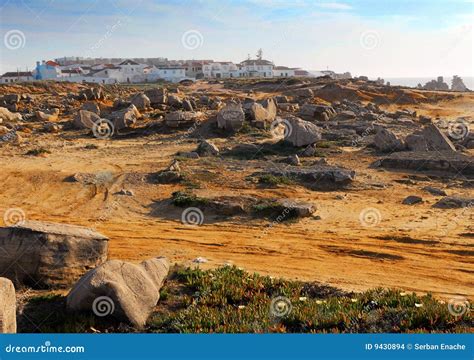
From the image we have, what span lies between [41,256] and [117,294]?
89.8 inches

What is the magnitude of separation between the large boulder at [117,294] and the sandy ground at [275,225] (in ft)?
9.33

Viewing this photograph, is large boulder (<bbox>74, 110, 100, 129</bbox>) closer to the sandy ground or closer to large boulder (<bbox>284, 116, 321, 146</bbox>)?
the sandy ground

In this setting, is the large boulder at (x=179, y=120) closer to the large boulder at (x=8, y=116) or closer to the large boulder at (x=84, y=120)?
the large boulder at (x=84, y=120)

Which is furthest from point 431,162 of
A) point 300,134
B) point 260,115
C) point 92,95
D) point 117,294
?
point 92,95

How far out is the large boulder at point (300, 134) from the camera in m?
25.7

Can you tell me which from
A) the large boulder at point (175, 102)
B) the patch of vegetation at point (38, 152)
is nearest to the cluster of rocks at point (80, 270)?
the patch of vegetation at point (38, 152)

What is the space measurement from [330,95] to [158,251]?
4771 cm

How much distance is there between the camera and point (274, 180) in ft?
63.4

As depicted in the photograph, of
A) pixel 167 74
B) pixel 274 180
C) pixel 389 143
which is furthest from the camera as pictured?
pixel 167 74

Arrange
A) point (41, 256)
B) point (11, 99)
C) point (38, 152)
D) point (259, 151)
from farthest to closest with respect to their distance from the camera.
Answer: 1. point (11, 99)
2. point (259, 151)
3. point (38, 152)
4. point (41, 256)

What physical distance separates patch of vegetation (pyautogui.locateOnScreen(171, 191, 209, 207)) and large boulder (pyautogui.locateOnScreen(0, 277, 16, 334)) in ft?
29.8

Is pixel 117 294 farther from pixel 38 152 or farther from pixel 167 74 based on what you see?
pixel 167 74

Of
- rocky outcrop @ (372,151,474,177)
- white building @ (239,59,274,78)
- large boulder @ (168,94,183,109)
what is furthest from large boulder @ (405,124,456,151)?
white building @ (239,59,274,78)

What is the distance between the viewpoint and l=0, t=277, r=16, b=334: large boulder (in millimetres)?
7243
